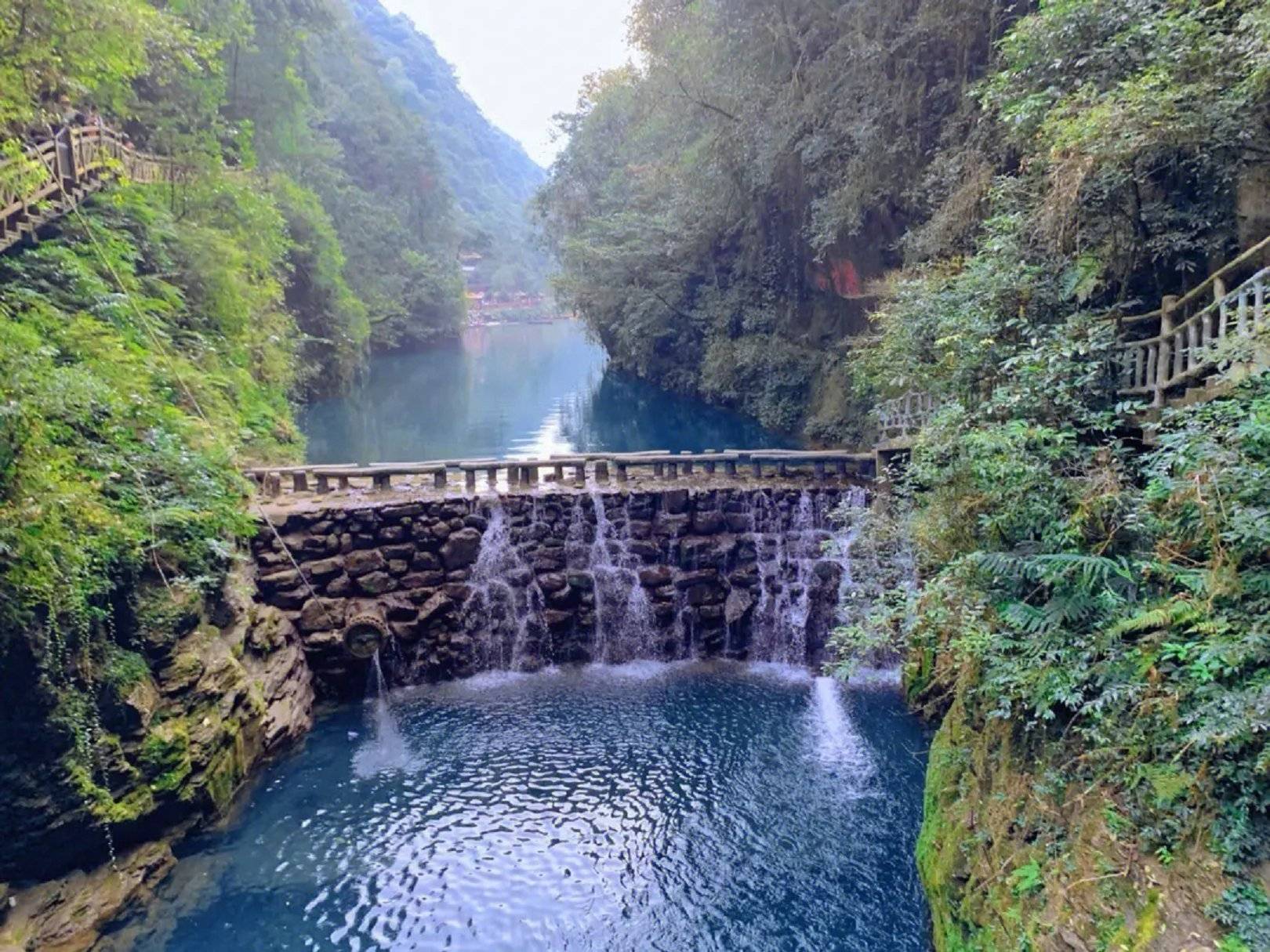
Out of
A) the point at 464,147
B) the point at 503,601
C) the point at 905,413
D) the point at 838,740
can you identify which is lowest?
the point at 838,740

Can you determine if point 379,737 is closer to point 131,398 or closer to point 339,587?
point 339,587

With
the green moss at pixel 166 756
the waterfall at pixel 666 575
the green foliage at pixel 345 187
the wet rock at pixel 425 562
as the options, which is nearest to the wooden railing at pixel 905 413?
the waterfall at pixel 666 575

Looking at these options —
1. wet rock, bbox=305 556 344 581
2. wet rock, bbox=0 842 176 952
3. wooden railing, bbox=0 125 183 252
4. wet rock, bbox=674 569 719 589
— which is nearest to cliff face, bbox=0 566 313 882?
wet rock, bbox=0 842 176 952

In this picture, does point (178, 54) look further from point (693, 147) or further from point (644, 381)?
point (644, 381)

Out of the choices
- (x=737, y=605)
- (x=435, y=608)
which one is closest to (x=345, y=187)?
(x=435, y=608)

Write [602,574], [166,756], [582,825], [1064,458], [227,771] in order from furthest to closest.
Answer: [602,574]
[227,771]
[582,825]
[166,756]
[1064,458]

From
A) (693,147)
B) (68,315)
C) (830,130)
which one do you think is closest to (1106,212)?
(830,130)
